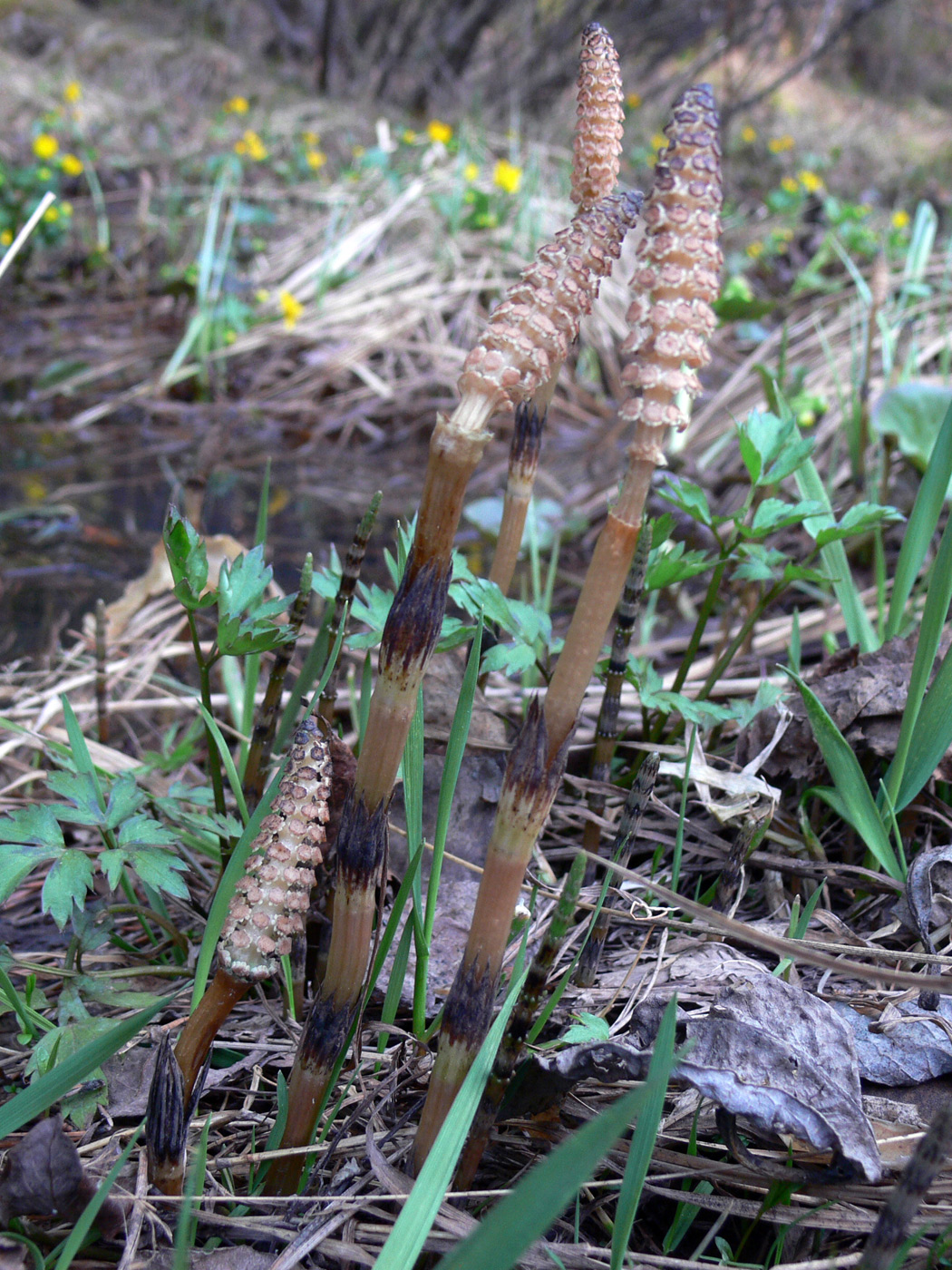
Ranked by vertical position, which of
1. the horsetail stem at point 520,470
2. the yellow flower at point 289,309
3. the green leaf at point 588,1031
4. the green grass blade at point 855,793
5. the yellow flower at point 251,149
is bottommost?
the green leaf at point 588,1031

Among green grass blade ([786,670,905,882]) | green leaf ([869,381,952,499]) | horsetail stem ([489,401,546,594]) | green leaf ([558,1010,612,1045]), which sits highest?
green leaf ([869,381,952,499])

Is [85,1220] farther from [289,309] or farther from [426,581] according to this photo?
[289,309]

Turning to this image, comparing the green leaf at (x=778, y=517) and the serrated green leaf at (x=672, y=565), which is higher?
the green leaf at (x=778, y=517)

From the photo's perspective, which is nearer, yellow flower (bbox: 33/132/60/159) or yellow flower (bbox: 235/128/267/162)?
yellow flower (bbox: 33/132/60/159)

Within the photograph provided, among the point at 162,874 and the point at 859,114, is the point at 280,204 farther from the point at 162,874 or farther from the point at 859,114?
the point at 859,114

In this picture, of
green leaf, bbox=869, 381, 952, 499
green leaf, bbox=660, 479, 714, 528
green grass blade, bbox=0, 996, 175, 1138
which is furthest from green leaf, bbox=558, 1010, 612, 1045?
green leaf, bbox=869, 381, 952, 499

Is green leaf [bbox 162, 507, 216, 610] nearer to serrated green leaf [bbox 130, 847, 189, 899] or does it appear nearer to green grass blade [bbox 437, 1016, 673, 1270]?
serrated green leaf [bbox 130, 847, 189, 899]

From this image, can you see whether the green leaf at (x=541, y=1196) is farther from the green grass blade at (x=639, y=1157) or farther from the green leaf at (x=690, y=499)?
the green leaf at (x=690, y=499)

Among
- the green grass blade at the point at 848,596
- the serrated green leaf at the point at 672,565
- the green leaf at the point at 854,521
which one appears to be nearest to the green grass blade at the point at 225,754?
the serrated green leaf at the point at 672,565

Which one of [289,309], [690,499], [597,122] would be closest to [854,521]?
[690,499]
